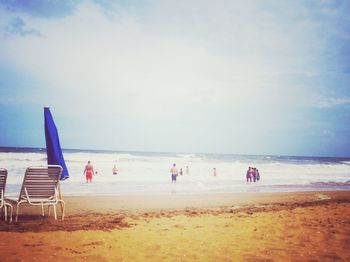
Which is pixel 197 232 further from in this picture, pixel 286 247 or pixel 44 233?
pixel 44 233

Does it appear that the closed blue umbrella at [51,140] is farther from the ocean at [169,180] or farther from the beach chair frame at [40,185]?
the ocean at [169,180]

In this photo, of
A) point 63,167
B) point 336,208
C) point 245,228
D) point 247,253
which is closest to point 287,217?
point 245,228

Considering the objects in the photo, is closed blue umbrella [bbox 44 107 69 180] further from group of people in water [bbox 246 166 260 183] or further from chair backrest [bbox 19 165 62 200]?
group of people in water [bbox 246 166 260 183]

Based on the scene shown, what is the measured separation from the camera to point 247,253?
472 cm

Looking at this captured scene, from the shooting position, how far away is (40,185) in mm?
6832

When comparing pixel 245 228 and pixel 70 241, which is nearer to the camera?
pixel 70 241

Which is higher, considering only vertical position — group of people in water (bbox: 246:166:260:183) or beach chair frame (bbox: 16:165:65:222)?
beach chair frame (bbox: 16:165:65:222)

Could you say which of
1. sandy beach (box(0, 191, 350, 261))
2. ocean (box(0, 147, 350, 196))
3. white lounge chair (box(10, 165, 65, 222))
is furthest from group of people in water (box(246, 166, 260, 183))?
white lounge chair (box(10, 165, 65, 222))

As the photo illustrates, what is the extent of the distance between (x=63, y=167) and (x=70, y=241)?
2414 mm

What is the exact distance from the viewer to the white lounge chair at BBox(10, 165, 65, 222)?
6.68m

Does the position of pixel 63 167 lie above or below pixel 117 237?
above

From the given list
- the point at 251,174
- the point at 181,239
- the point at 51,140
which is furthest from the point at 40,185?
the point at 251,174

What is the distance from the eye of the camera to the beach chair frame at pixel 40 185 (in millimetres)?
6672

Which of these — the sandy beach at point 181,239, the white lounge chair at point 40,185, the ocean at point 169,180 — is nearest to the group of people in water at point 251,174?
the ocean at point 169,180
